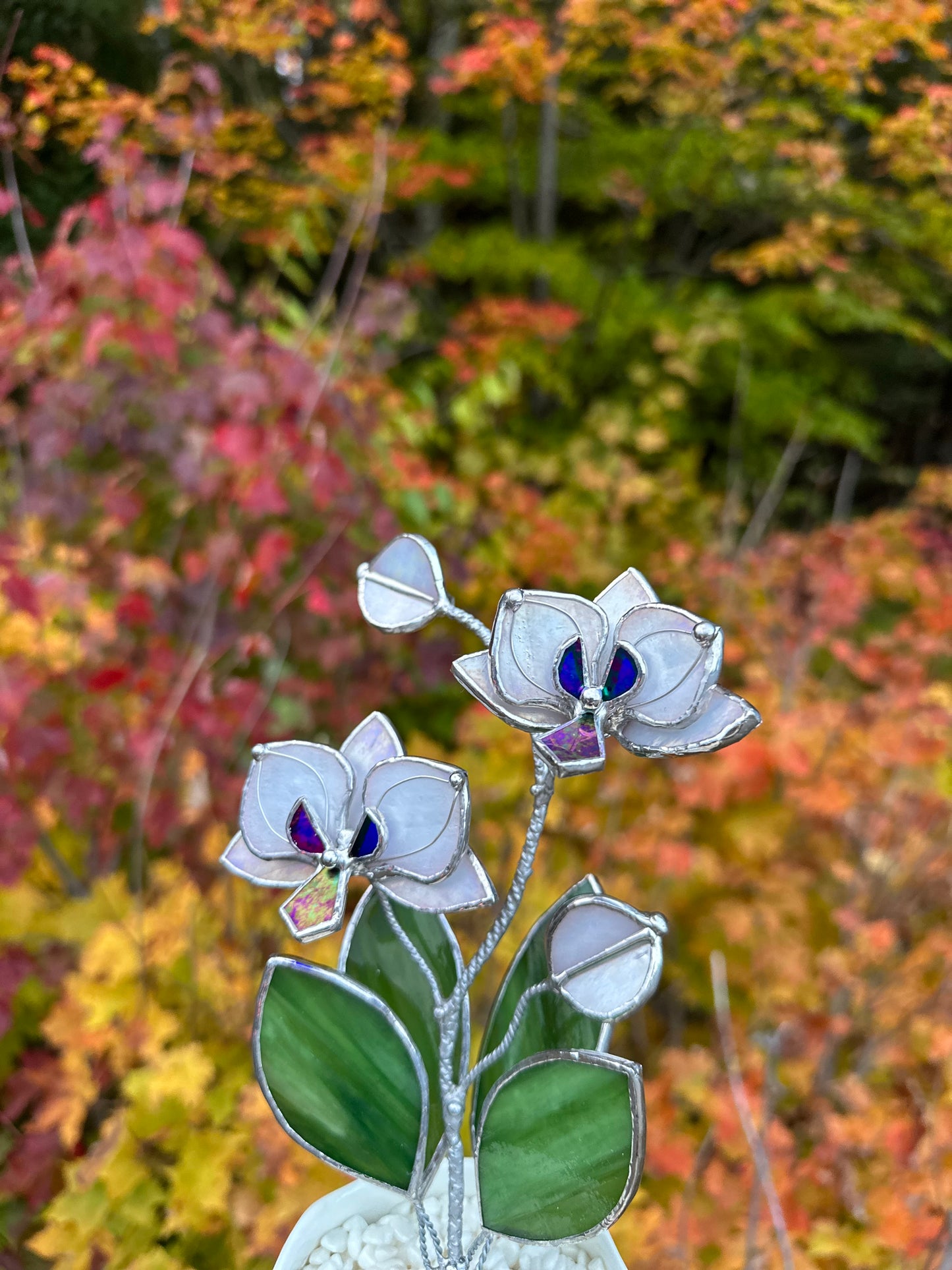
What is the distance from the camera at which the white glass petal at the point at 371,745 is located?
462 mm

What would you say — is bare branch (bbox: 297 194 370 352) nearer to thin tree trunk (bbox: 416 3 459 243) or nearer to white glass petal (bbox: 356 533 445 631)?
thin tree trunk (bbox: 416 3 459 243)

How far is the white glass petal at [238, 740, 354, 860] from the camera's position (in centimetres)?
40

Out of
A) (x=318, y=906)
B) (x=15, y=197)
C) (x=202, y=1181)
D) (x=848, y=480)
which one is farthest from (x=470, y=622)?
(x=848, y=480)

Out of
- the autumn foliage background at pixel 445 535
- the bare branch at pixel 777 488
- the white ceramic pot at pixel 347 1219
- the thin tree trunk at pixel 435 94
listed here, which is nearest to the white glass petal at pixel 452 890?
the white ceramic pot at pixel 347 1219

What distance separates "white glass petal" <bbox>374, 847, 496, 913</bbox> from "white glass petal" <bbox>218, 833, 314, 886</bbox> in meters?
0.04

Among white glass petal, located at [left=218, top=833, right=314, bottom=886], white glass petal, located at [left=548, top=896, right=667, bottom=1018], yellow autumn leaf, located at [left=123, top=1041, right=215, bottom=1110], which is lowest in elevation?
yellow autumn leaf, located at [left=123, top=1041, right=215, bottom=1110]

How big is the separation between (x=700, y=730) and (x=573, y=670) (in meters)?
0.07

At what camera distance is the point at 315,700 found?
1638 mm

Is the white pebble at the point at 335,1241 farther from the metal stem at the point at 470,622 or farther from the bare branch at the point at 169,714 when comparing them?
the bare branch at the point at 169,714

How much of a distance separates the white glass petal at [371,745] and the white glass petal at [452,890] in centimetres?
8

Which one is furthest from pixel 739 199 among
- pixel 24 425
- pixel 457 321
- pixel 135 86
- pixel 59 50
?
pixel 24 425

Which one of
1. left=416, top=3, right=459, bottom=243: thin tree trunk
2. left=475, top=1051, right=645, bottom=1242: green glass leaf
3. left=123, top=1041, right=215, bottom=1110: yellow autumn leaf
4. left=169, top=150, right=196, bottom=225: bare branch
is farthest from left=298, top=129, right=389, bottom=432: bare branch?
left=475, top=1051, right=645, bottom=1242: green glass leaf

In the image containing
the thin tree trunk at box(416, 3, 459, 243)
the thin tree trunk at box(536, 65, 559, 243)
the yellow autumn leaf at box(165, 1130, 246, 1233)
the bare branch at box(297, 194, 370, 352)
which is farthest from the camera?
the thin tree trunk at box(536, 65, 559, 243)

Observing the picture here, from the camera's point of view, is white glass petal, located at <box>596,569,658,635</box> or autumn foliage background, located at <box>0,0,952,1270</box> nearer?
white glass petal, located at <box>596,569,658,635</box>
